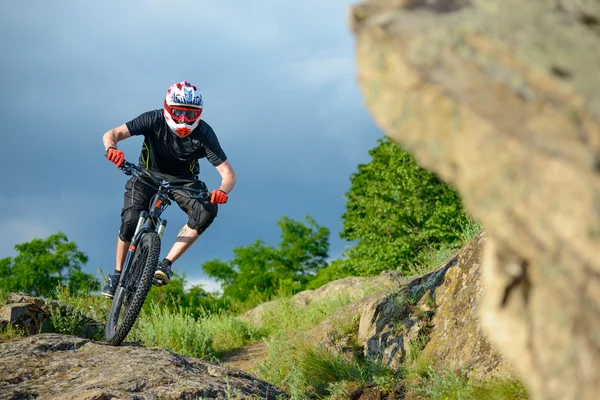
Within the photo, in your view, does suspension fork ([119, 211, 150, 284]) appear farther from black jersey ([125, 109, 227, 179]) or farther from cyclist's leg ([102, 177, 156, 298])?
black jersey ([125, 109, 227, 179])

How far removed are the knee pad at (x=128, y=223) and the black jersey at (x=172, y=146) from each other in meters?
0.69

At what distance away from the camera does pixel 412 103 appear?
72.0 inches

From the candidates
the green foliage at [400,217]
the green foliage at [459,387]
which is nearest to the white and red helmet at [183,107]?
the green foliage at [459,387]

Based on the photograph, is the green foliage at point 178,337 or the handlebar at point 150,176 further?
the green foliage at point 178,337

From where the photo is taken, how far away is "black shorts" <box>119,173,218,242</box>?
7.52 metres

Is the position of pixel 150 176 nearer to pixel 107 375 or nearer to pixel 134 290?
pixel 134 290

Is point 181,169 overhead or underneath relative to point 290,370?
overhead

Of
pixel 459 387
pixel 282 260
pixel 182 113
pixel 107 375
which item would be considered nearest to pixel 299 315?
pixel 182 113

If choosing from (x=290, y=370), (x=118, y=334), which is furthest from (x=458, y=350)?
(x=118, y=334)

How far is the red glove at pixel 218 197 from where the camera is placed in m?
7.26

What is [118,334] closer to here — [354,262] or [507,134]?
[507,134]

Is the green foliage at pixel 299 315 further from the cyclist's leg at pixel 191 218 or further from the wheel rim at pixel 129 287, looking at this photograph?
the wheel rim at pixel 129 287

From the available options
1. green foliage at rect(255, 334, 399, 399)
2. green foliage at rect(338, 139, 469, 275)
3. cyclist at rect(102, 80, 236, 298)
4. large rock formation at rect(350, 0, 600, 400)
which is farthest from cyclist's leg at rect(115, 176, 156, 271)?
green foliage at rect(338, 139, 469, 275)

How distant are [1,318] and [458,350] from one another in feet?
19.2
